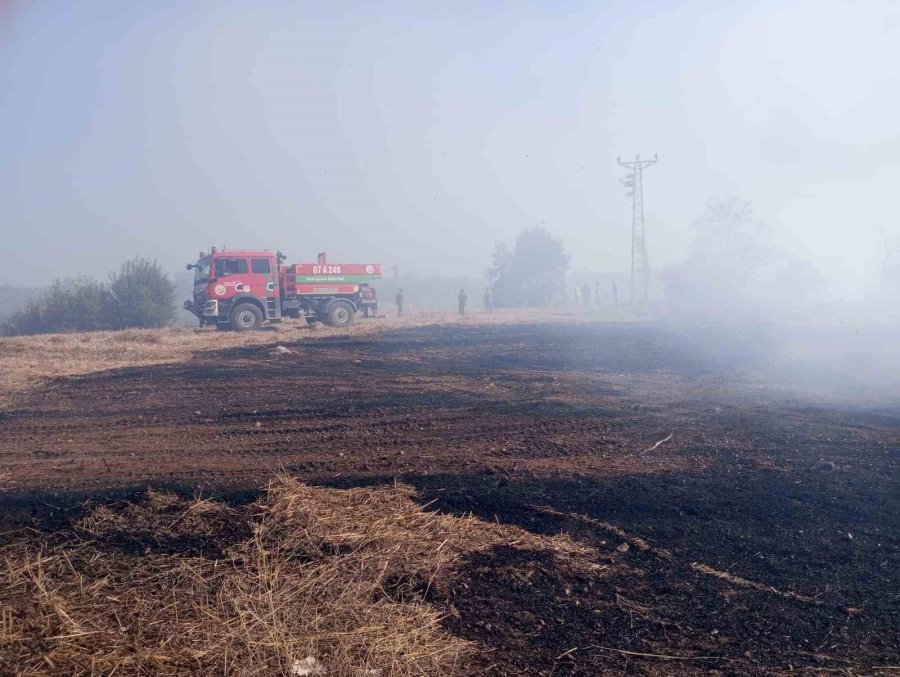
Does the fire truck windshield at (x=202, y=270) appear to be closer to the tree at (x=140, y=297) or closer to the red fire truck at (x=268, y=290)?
the red fire truck at (x=268, y=290)

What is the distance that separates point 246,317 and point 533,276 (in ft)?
117

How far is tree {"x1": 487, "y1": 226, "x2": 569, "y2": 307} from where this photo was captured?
57719 mm

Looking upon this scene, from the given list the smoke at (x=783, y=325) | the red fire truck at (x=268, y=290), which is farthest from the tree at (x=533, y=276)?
the red fire truck at (x=268, y=290)

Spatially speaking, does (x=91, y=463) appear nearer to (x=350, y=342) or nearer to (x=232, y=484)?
(x=232, y=484)

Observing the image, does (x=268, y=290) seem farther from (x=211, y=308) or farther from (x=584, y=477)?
(x=584, y=477)

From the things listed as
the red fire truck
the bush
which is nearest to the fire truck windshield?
the red fire truck

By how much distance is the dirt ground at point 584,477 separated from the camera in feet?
13.3

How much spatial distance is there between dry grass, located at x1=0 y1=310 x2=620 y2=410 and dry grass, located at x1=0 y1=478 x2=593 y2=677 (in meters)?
8.70

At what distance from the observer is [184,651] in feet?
11.4

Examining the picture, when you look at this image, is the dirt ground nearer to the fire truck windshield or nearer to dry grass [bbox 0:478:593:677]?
dry grass [bbox 0:478:593:677]

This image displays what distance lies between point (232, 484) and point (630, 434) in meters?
5.29

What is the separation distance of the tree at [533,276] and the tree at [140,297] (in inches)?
1174

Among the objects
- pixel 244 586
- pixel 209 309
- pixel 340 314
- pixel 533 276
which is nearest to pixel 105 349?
pixel 209 309

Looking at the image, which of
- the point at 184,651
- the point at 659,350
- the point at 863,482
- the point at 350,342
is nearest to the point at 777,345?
the point at 659,350
